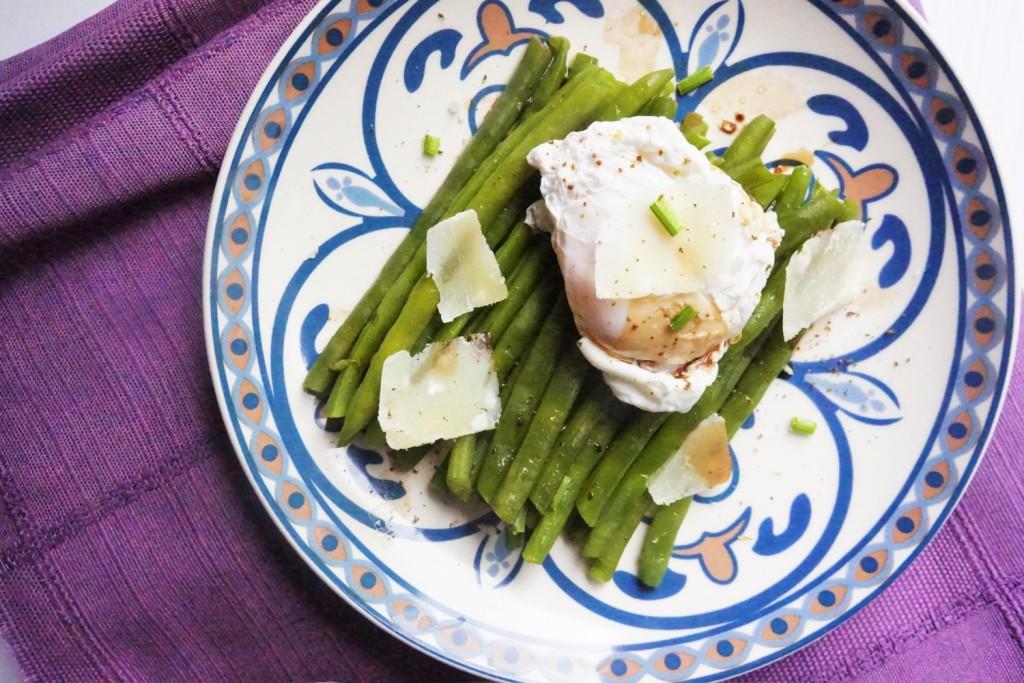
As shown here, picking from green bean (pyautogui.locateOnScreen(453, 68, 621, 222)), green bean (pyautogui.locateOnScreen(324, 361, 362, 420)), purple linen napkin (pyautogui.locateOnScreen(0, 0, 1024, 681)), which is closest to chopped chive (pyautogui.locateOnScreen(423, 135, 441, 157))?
green bean (pyautogui.locateOnScreen(453, 68, 621, 222))

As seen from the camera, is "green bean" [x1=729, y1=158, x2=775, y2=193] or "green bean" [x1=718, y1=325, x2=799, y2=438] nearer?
"green bean" [x1=729, y1=158, x2=775, y2=193]

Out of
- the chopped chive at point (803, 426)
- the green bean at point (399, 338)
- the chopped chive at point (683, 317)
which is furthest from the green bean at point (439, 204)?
the chopped chive at point (803, 426)

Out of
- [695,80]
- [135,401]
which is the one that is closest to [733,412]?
[695,80]

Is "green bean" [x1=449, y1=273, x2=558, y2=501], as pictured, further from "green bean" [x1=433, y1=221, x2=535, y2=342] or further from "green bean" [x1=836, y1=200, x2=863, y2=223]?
"green bean" [x1=836, y1=200, x2=863, y2=223]

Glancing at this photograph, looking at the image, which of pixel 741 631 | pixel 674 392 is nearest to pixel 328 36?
pixel 674 392

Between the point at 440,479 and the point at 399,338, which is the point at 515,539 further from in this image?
the point at 399,338

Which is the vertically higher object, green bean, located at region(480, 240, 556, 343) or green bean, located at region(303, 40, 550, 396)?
green bean, located at region(303, 40, 550, 396)

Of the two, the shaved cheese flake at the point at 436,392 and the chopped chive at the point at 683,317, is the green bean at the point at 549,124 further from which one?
the chopped chive at the point at 683,317

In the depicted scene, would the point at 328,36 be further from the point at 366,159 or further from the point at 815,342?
the point at 815,342
